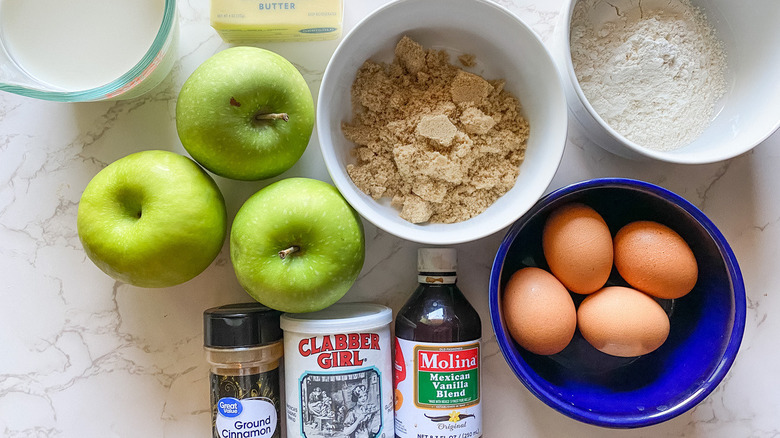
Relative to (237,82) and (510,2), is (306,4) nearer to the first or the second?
(237,82)

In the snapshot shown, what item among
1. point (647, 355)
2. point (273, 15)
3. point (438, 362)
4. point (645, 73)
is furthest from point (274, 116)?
point (647, 355)

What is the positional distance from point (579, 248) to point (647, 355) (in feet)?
0.81

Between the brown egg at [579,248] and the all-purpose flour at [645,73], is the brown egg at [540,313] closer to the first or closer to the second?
the brown egg at [579,248]

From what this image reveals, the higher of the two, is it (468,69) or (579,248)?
(468,69)

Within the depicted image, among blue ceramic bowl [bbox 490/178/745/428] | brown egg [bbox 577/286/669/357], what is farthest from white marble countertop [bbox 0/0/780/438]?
brown egg [bbox 577/286/669/357]

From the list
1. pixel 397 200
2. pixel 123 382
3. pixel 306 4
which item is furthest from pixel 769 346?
pixel 123 382

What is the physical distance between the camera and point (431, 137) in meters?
0.75

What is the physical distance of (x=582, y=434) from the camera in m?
0.85

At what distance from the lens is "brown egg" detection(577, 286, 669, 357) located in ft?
2.28

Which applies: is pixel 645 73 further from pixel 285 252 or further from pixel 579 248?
pixel 285 252

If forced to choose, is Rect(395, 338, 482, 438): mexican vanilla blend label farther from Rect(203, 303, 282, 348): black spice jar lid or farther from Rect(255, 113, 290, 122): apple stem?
Rect(255, 113, 290, 122): apple stem

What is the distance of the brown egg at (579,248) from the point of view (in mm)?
703

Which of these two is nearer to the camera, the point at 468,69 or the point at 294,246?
the point at 294,246

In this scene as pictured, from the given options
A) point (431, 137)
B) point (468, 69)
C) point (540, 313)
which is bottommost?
point (540, 313)
